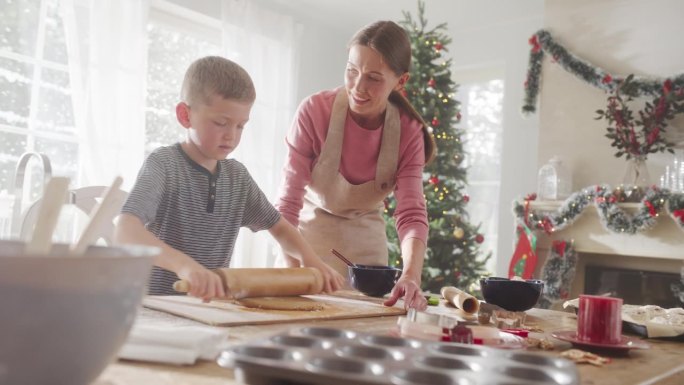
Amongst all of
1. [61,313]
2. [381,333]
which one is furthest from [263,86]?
[61,313]

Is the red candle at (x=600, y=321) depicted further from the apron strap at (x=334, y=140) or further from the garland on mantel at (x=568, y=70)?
the garland on mantel at (x=568, y=70)

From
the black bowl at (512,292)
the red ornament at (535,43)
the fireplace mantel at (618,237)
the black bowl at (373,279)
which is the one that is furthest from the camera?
the red ornament at (535,43)

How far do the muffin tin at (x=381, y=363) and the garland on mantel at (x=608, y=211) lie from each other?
375cm

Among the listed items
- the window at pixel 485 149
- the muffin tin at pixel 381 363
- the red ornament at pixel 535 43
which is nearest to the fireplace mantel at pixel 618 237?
the window at pixel 485 149

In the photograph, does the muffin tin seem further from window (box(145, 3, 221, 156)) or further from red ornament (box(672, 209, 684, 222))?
window (box(145, 3, 221, 156))

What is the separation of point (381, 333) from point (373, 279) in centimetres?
53

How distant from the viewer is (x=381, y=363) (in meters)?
0.58

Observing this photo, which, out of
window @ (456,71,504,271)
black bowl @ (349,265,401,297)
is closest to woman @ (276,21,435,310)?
black bowl @ (349,265,401,297)

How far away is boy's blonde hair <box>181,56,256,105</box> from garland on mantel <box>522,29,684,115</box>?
3413mm

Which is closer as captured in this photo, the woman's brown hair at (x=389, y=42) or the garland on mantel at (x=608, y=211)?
the woman's brown hair at (x=389, y=42)

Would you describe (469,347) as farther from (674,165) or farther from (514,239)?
(514,239)

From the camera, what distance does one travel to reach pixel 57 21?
12.7ft

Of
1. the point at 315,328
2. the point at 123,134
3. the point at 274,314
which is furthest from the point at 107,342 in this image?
the point at 123,134

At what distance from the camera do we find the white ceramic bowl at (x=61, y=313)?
0.37 meters
